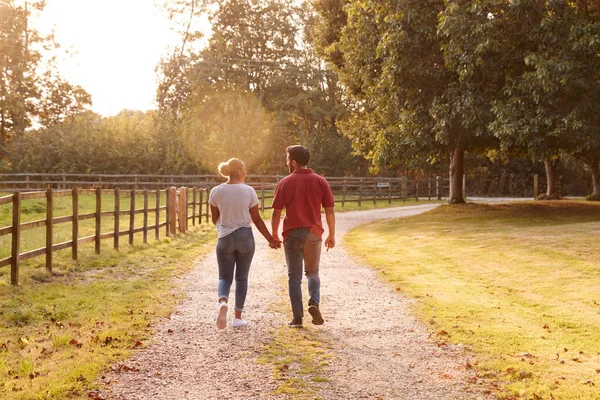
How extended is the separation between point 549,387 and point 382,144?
65.4 feet

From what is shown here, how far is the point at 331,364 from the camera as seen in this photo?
5.85 meters

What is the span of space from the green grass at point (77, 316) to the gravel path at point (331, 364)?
27 centimetres

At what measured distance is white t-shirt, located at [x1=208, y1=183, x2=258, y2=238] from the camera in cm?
705

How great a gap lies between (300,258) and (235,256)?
2.15 ft

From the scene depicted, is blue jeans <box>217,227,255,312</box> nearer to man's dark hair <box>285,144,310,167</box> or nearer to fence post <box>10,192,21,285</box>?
man's dark hair <box>285,144,310,167</box>

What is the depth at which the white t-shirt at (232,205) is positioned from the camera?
7.05m

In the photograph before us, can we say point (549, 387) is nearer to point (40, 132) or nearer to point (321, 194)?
point (321, 194)

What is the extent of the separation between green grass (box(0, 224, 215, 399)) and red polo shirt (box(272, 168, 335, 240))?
5.93ft

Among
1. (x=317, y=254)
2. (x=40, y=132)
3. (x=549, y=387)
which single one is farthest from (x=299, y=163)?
(x=40, y=132)

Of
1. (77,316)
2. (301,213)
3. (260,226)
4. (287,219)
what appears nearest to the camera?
(301,213)

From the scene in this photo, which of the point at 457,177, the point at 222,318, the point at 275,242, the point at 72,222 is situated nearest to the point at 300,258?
the point at 275,242

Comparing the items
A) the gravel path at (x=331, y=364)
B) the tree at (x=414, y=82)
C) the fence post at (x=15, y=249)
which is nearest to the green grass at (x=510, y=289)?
the gravel path at (x=331, y=364)

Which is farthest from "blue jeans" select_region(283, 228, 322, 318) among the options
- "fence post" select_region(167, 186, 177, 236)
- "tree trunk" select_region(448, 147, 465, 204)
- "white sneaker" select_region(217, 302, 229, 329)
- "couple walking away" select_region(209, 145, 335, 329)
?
"tree trunk" select_region(448, 147, 465, 204)

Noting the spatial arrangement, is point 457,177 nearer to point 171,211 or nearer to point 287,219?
point 171,211
